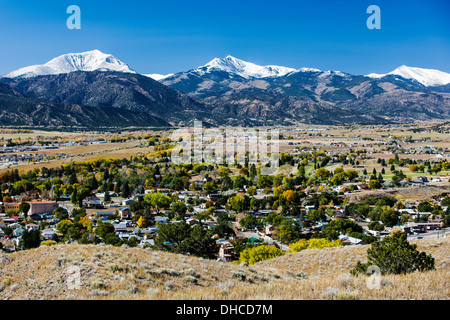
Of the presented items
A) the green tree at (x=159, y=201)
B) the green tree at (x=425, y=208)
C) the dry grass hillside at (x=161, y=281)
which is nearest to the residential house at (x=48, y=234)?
the green tree at (x=159, y=201)

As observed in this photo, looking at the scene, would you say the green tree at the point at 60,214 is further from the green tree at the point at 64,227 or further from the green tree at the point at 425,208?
the green tree at the point at 425,208

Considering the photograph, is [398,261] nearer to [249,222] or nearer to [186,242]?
[186,242]

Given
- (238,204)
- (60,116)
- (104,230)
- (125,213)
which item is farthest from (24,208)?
(60,116)

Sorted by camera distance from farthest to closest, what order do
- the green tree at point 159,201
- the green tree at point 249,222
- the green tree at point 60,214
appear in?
the green tree at point 159,201 → the green tree at point 60,214 → the green tree at point 249,222

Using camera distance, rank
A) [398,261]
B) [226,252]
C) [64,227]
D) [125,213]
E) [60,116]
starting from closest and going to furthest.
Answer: [398,261] → [226,252] → [64,227] → [125,213] → [60,116]

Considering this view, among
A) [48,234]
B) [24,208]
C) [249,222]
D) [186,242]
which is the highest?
[186,242]

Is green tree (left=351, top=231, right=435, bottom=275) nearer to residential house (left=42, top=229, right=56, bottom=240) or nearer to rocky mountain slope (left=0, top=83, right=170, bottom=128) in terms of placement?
residential house (left=42, top=229, right=56, bottom=240)

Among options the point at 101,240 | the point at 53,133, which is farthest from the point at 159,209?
the point at 53,133

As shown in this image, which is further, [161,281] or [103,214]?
[103,214]
